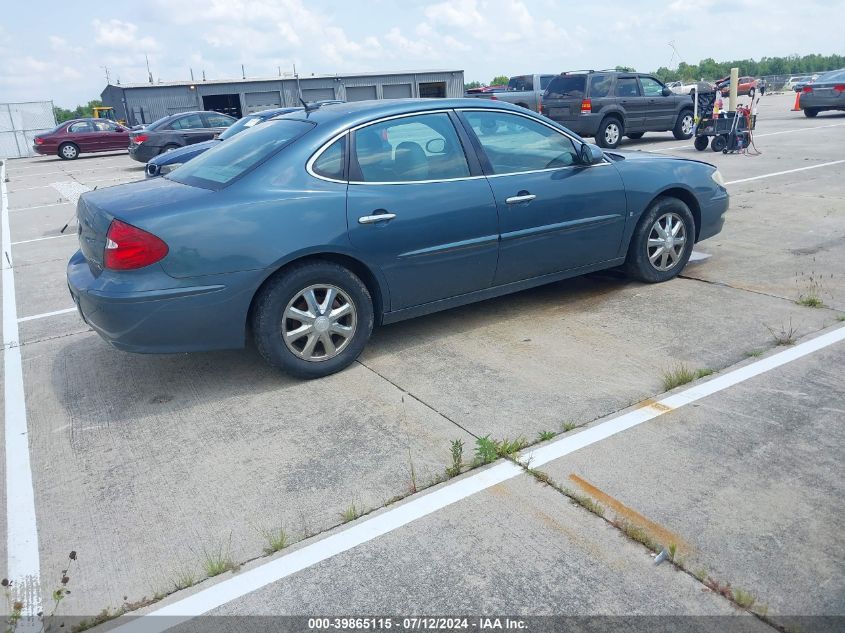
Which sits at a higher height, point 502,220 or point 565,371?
point 502,220

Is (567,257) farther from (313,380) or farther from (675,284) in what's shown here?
(313,380)

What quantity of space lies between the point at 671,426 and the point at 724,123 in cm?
1298

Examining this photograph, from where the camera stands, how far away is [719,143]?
14.9 m

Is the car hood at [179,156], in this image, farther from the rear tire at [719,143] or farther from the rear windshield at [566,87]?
the rear tire at [719,143]

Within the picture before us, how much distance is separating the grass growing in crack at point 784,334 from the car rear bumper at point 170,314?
3.40m

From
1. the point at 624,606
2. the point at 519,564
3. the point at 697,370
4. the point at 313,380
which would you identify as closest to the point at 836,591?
the point at 624,606

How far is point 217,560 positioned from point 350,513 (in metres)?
0.57

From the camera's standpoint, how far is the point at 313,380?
4.51 meters

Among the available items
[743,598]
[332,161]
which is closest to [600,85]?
[332,161]

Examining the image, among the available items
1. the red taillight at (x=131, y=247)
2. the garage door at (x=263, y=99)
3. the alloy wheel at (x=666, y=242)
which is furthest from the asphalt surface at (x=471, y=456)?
the garage door at (x=263, y=99)

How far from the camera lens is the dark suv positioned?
53.8 ft

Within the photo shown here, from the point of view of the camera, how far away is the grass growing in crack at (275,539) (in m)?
2.89

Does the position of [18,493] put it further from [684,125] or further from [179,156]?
[684,125]

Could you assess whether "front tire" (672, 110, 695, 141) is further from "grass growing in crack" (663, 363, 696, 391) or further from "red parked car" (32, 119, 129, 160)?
"red parked car" (32, 119, 129, 160)
